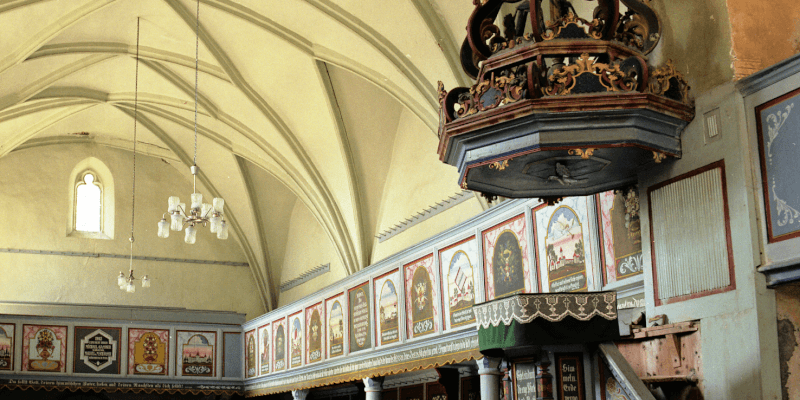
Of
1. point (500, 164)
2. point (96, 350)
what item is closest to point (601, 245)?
point (500, 164)

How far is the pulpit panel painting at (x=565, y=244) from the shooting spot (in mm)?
9977

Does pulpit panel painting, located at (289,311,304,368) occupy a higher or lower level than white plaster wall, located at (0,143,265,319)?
lower

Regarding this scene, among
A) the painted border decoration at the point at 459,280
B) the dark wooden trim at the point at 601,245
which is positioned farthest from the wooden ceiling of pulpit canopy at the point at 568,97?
the painted border decoration at the point at 459,280

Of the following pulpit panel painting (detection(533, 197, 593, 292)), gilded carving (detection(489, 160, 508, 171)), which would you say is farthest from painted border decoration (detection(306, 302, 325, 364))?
gilded carving (detection(489, 160, 508, 171))

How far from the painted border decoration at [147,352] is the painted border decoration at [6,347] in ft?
8.87

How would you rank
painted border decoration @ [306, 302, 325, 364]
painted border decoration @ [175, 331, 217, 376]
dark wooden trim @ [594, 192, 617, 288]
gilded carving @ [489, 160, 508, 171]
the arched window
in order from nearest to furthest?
gilded carving @ [489, 160, 508, 171] → dark wooden trim @ [594, 192, 617, 288] → painted border decoration @ [306, 302, 325, 364] → painted border decoration @ [175, 331, 217, 376] → the arched window

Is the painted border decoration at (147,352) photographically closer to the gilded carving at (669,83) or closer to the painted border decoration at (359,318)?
the painted border decoration at (359,318)

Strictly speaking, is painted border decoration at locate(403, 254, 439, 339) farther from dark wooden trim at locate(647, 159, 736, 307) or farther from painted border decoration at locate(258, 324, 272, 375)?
painted border decoration at locate(258, 324, 272, 375)

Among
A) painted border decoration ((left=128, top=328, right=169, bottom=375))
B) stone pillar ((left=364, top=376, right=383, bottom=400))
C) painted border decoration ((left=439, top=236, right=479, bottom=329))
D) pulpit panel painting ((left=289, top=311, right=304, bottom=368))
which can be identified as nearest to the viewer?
painted border decoration ((left=439, top=236, right=479, bottom=329))

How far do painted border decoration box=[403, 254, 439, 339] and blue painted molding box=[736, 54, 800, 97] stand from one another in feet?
26.4

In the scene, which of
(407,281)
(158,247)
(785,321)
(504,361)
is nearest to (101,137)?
(158,247)

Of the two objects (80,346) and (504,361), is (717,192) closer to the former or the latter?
(504,361)

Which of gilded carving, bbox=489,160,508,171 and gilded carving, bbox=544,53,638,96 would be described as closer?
gilded carving, bbox=544,53,638,96

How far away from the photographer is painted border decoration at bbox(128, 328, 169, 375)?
21.2 m
